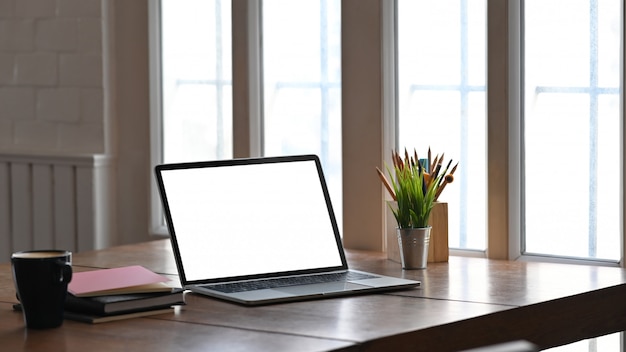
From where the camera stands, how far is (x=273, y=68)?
3.06 metres

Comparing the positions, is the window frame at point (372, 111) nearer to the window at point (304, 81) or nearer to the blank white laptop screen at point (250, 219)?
the window at point (304, 81)

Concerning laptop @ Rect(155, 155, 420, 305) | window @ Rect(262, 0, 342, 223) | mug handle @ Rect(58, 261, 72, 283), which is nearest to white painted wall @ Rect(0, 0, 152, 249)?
window @ Rect(262, 0, 342, 223)

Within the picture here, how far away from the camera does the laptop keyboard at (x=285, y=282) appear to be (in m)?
2.16

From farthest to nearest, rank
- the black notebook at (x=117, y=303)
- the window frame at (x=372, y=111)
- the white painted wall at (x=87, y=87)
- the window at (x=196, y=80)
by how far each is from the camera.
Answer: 1. the white painted wall at (x=87, y=87)
2. the window at (x=196, y=80)
3. the window frame at (x=372, y=111)
4. the black notebook at (x=117, y=303)

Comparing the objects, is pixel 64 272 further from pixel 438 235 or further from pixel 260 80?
pixel 260 80

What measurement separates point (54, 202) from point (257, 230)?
1.31 m

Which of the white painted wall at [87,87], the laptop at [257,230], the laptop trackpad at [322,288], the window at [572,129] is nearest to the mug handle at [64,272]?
the laptop at [257,230]

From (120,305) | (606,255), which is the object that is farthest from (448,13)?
(120,305)

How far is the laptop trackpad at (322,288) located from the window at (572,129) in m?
0.69

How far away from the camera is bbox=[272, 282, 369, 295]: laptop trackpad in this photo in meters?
2.12

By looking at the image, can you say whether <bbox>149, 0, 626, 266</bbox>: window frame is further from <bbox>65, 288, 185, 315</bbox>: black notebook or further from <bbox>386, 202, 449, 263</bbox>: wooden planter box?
<bbox>65, 288, 185, 315</bbox>: black notebook

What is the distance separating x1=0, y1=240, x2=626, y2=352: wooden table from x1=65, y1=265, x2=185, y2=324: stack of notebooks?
2 cm

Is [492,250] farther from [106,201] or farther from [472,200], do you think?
[106,201]

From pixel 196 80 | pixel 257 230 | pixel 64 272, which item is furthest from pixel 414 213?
pixel 196 80
